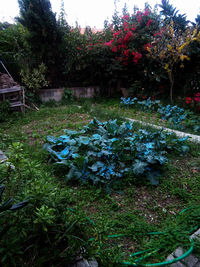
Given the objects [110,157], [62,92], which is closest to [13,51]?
[62,92]

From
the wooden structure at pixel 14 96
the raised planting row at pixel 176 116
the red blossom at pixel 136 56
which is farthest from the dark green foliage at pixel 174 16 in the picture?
the wooden structure at pixel 14 96

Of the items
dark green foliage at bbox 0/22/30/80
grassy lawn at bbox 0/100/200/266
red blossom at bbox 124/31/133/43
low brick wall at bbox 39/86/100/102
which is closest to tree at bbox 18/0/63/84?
dark green foliage at bbox 0/22/30/80

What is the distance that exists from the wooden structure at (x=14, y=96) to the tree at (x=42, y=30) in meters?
1.70

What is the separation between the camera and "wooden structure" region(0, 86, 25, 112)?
552cm

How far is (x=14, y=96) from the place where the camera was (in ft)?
19.6

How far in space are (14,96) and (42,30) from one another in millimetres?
2330

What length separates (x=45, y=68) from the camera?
6.80 meters

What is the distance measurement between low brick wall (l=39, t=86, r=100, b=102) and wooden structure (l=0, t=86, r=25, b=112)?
1106 millimetres

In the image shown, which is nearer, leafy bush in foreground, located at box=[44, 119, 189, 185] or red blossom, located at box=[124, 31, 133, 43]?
leafy bush in foreground, located at box=[44, 119, 189, 185]

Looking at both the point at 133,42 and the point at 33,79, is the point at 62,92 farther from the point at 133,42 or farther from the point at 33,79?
the point at 133,42

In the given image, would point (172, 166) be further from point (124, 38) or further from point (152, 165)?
point (124, 38)

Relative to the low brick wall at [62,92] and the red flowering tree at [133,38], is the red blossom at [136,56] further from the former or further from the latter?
the low brick wall at [62,92]

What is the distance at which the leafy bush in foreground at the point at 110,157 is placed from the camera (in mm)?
2338

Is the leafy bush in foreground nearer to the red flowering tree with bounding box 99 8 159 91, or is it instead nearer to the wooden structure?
the wooden structure
